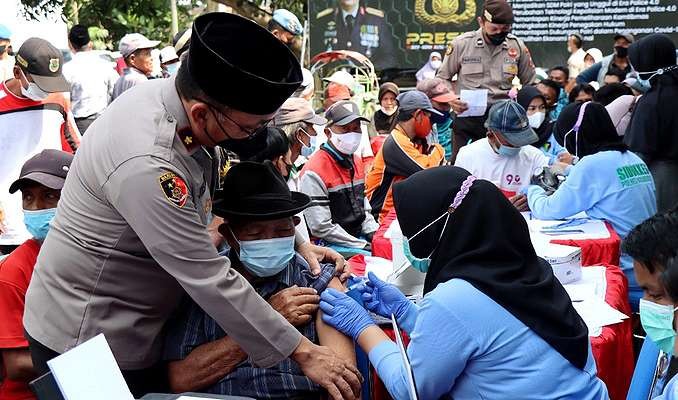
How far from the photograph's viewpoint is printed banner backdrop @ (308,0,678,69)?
10.7 meters

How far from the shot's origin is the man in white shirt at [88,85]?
695cm

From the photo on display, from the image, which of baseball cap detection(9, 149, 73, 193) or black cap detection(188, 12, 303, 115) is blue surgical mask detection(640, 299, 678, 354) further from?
baseball cap detection(9, 149, 73, 193)

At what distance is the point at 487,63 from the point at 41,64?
12.6 feet

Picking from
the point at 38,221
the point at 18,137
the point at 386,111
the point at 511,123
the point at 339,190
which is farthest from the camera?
the point at 386,111

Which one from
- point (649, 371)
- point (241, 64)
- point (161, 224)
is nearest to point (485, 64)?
point (649, 371)

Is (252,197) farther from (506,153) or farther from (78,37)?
(78,37)

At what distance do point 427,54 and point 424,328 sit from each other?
1026 centimetres

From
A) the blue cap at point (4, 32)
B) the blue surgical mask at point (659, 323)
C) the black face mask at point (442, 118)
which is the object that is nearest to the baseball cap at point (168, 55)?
the blue cap at point (4, 32)

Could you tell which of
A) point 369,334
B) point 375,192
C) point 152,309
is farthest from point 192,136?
point 375,192

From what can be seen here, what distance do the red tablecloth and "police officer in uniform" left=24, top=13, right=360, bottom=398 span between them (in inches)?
33.5

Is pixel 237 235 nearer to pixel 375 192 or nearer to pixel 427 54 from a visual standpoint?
pixel 375 192

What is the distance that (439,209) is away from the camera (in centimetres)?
212

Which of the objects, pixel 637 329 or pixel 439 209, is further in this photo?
pixel 637 329

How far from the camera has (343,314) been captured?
7.41 feet
